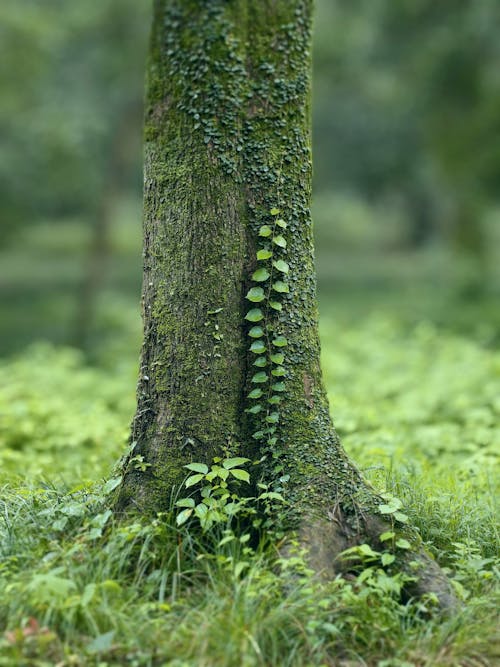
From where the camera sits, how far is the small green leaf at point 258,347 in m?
3.56

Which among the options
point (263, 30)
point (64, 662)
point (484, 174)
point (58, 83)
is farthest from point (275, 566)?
point (58, 83)

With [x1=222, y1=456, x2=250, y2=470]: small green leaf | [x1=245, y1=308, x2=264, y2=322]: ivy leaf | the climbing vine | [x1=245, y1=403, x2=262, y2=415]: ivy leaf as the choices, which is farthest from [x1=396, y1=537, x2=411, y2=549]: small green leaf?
[x1=245, y1=308, x2=264, y2=322]: ivy leaf

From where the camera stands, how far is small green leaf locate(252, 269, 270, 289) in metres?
3.53

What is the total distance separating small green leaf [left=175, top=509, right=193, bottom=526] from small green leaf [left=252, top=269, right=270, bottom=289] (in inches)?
46.1

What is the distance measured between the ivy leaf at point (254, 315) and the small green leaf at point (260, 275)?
0.50ft

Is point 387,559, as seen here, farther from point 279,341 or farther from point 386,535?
point 279,341

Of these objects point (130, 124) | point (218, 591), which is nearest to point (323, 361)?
point (218, 591)

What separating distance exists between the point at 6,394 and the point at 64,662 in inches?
200

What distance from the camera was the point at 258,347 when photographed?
3.57 meters

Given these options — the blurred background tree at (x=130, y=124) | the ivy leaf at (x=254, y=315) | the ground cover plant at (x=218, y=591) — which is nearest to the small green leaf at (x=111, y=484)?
the ground cover plant at (x=218, y=591)

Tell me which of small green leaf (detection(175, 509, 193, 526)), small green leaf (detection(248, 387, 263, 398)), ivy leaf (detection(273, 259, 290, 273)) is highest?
ivy leaf (detection(273, 259, 290, 273))

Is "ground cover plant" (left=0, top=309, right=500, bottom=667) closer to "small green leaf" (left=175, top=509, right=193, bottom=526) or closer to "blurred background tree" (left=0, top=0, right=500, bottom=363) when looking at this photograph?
"small green leaf" (left=175, top=509, right=193, bottom=526)

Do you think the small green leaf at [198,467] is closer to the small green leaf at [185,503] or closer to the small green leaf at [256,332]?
the small green leaf at [185,503]

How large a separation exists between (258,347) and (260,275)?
0.36 metres
